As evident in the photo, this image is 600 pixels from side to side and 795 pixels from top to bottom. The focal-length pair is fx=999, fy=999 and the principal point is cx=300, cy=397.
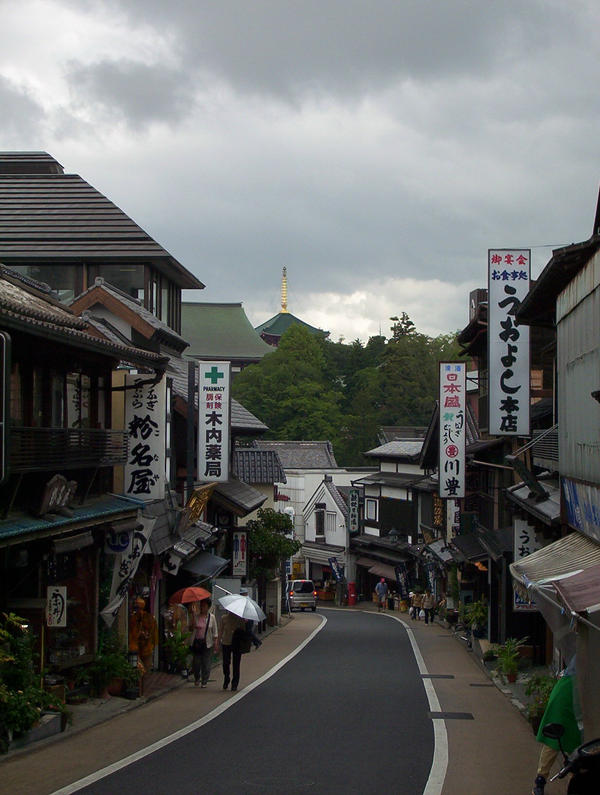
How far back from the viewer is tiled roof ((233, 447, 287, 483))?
4491 centimetres

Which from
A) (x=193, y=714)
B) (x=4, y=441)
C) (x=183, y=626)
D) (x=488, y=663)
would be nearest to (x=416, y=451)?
(x=488, y=663)

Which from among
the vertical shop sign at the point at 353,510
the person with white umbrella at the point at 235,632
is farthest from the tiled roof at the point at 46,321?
the vertical shop sign at the point at 353,510

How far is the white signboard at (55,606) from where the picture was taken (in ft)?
51.6

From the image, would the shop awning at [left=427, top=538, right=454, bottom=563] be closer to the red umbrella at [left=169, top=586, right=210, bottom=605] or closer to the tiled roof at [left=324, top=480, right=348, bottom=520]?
the red umbrella at [left=169, top=586, right=210, bottom=605]

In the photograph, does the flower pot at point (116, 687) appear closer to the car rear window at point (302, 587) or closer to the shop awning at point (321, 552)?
the car rear window at point (302, 587)

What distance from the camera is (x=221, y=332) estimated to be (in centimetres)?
10394

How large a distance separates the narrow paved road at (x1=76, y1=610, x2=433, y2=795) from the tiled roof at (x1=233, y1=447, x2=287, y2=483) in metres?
21.7

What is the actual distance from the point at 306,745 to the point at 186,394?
621 inches

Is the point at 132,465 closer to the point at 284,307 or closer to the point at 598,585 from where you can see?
the point at 598,585

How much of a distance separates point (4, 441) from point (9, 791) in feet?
12.7

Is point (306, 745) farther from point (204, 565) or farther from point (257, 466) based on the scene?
point (257, 466)

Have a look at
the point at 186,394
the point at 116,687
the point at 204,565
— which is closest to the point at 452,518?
the point at 186,394

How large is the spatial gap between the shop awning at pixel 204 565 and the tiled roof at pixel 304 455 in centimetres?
5169

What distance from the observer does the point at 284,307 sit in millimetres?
144000
